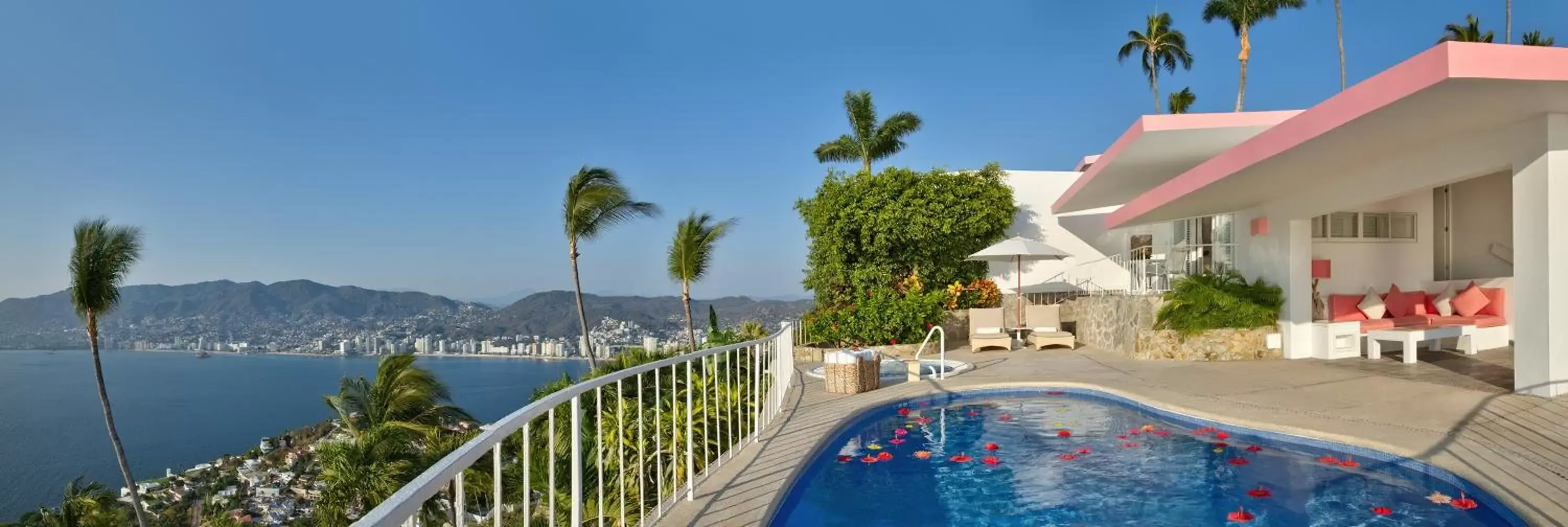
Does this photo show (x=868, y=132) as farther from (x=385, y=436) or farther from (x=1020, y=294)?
(x=385, y=436)

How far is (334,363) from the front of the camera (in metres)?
37.6

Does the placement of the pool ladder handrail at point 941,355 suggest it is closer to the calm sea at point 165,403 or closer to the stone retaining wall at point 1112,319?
the stone retaining wall at point 1112,319

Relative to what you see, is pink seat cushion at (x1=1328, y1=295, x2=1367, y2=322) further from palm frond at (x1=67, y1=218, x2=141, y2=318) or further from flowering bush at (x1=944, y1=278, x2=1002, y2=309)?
palm frond at (x1=67, y1=218, x2=141, y2=318)

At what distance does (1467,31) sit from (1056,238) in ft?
70.3

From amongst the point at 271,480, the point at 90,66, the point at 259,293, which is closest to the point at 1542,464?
the point at 271,480

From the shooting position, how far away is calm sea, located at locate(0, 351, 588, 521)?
26078 millimetres

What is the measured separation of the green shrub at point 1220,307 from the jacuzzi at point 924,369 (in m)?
2.88

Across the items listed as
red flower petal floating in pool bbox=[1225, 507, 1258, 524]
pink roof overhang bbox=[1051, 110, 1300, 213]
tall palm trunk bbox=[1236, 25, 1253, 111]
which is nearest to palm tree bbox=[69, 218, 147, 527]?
red flower petal floating in pool bbox=[1225, 507, 1258, 524]

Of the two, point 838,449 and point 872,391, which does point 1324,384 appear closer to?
point 872,391

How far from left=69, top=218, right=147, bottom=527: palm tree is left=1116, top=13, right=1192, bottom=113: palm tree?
28311mm

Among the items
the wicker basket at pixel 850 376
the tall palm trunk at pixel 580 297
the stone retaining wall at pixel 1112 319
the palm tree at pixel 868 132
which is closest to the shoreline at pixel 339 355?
the tall palm trunk at pixel 580 297

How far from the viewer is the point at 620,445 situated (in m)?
2.87

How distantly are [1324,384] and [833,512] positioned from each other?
238 inches

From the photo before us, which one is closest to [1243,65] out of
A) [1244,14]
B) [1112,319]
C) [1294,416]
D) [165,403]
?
[1244,14]
